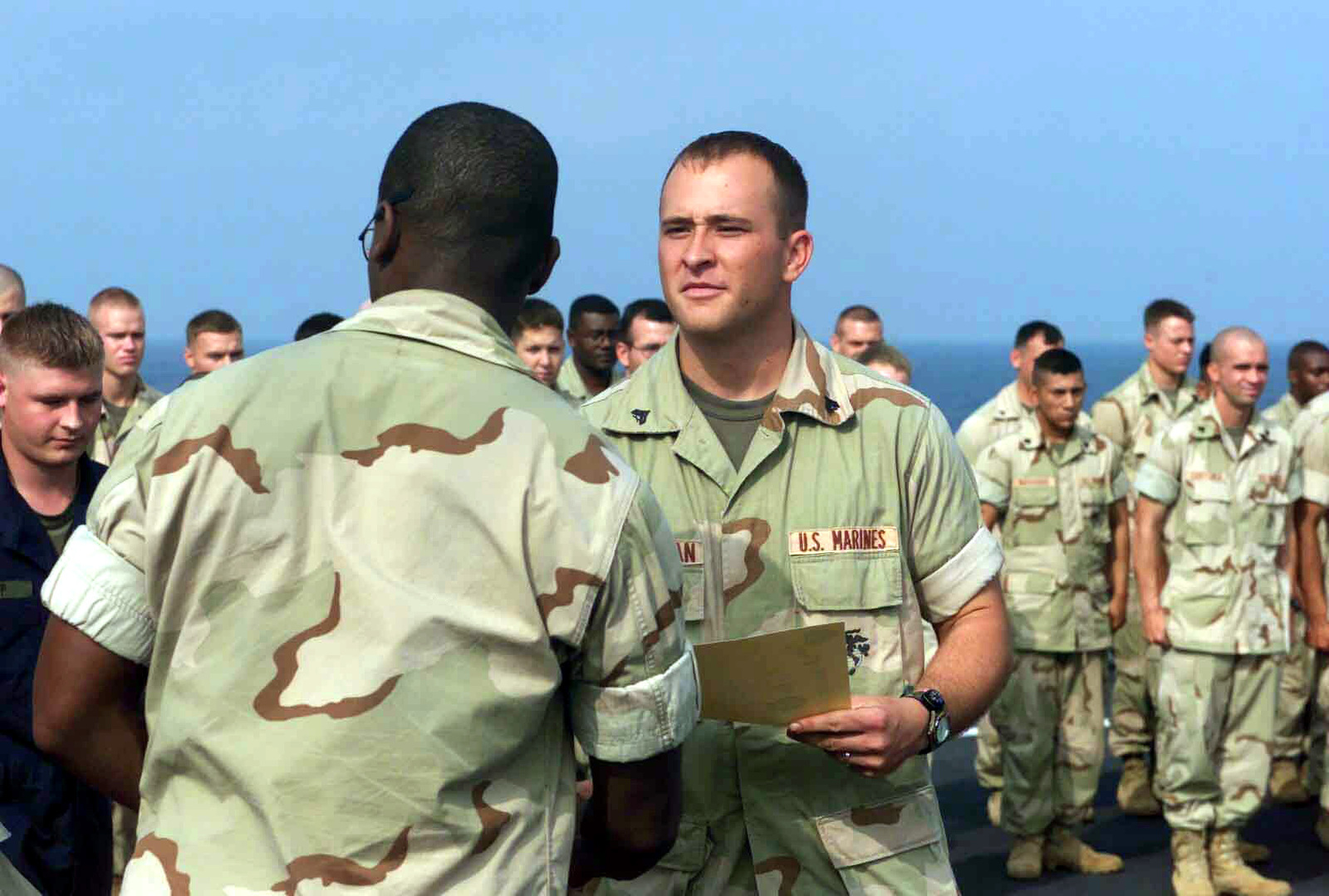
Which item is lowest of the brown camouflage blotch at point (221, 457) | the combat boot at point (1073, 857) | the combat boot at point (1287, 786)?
the combat boot at point (1287, 786)

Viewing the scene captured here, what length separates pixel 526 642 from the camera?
2.34m

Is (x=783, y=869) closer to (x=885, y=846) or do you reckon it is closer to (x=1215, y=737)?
(x=885, y=846)

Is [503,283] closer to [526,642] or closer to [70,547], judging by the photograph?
[526,642]

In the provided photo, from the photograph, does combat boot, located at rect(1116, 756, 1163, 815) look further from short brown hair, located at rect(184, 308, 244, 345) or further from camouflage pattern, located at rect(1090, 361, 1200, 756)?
short brown hair, located at rect(184, 308, 244, 345)

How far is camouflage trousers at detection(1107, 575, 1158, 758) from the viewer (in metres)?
9.79

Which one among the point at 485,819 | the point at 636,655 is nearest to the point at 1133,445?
the point at 636,655

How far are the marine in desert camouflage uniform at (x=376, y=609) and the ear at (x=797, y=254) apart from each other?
1419 mm

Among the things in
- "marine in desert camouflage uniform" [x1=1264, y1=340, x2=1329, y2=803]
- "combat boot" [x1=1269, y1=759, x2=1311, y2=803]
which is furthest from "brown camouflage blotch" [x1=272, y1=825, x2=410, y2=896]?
"combat boot" [x1=1269, y1=759, x2=1311, y2=803]

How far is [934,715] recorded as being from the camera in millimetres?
3551

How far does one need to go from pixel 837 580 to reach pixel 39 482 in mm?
2384

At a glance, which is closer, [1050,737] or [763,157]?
[763,157]

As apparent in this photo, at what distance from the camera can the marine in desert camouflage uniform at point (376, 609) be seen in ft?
7.53

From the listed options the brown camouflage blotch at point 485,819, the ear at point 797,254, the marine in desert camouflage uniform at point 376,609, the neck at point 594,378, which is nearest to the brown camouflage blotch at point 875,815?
the ear at point 797,254

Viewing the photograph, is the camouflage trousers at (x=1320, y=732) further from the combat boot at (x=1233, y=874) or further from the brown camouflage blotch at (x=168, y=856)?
the brown camouflage blotch at (x=168, y=856)
